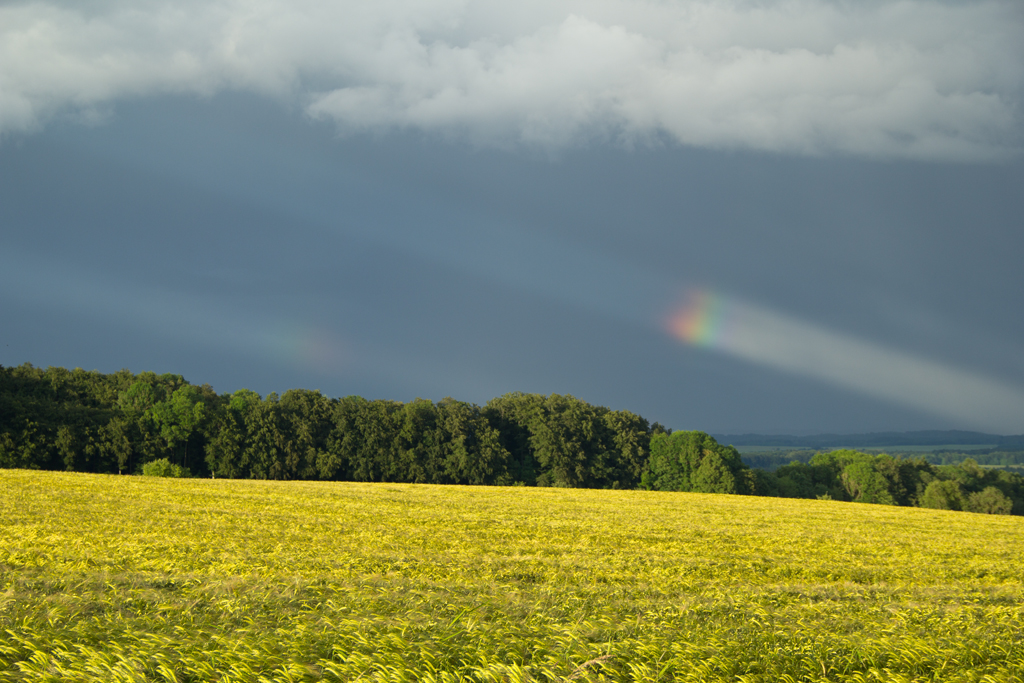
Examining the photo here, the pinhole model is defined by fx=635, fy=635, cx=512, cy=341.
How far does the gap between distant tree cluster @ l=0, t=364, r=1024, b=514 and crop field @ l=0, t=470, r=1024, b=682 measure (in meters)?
30.7

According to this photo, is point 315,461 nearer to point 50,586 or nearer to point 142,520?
point 142,520

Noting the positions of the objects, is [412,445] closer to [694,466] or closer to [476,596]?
[694,466]

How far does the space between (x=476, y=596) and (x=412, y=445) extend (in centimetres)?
5773

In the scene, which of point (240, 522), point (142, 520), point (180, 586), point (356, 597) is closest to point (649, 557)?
point (356, 597)

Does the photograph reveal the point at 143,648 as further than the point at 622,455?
No

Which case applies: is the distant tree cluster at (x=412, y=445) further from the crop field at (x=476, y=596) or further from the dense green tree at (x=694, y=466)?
the crop field at (x=476, y=596)

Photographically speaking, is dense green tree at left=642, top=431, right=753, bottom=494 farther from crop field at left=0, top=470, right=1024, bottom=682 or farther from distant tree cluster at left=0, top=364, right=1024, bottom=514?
crop field at left=0, top=470, right=1024, bottom=682

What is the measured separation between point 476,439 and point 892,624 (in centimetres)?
6116

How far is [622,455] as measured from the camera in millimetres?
71312

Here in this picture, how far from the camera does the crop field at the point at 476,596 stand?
19.9 feet

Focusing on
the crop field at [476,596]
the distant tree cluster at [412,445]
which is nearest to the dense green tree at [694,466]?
the distant tree cluster at [412,445]

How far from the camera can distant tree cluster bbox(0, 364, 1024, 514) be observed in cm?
5778

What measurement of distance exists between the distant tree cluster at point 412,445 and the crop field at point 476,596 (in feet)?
101

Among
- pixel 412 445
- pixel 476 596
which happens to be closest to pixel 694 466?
pixel 412 445
